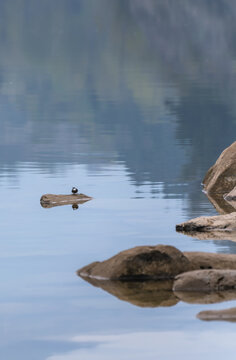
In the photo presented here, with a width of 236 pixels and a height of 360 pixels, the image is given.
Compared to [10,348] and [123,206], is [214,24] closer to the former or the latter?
[123,206]

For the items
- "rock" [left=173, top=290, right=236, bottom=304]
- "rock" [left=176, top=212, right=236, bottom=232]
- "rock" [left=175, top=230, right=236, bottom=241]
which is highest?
"rock" [left=173, top=290, right=236, bottom=304]

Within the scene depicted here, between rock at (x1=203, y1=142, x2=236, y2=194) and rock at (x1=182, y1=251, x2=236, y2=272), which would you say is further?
rock at (x1=203, y1=142, x2=236, y2=194)

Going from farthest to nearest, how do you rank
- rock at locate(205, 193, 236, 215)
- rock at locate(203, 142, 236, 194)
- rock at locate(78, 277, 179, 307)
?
rock at locate(203, 142, 236, 194)
rock at locate(205, 193, 236, 215)
rock at locate(78, 277, 179, 307)

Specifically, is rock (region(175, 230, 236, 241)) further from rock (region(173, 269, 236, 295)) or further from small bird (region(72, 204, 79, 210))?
small bird (region(72, 204, 79, 210))

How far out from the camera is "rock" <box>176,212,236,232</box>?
71.3 ft

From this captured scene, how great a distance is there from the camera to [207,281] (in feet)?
54.2

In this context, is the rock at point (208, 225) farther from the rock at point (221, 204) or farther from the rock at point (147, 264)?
the rock at point (147, 264)

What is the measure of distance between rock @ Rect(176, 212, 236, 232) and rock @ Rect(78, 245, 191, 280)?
178 inches

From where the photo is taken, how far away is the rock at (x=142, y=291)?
16.0 metres

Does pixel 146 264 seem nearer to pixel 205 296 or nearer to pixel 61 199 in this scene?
pixel 205 296

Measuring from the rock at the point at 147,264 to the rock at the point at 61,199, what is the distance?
878cm

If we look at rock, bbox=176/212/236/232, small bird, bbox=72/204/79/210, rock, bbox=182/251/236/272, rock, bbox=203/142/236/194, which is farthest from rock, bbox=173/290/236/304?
rock, bbox=203/142/236/194

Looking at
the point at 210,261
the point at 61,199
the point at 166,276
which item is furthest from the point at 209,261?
the point at 61,199

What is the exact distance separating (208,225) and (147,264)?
15.7 feet
